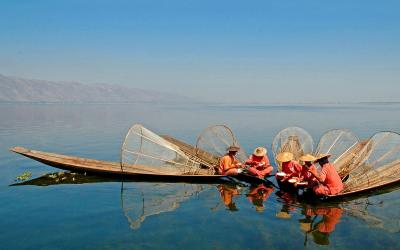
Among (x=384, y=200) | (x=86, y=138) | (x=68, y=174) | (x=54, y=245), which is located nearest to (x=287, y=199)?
(x=384, y=200)

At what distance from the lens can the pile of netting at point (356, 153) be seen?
1247 centimetres

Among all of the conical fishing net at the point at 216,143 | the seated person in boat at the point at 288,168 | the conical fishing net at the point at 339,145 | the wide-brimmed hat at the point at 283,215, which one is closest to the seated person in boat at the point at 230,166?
the seated person in boat at the point at 288,168

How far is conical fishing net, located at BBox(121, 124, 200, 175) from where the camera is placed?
14.2 meters

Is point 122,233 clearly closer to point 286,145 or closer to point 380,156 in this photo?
point 286,145

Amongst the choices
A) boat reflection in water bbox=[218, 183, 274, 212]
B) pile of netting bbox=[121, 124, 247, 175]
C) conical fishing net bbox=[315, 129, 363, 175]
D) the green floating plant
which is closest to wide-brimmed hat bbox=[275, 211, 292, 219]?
boat reflection in water bbox=[218, 183, 274, 212]

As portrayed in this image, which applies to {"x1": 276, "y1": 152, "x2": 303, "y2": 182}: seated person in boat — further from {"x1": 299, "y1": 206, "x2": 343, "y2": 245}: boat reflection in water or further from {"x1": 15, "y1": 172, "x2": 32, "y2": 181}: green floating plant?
{"x1": 15, "y1": 172, "x2": 32, "y2": 181}: green floating plant

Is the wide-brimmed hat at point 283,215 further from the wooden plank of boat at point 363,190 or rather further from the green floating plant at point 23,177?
the green floating plant at point 23,177

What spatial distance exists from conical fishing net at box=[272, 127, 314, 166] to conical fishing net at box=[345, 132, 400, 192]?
2.20 metres

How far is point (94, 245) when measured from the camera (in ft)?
27.5

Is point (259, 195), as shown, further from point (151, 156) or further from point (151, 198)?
point (151, 156)

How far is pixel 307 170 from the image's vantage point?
11.1 metres

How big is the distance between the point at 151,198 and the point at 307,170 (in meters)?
4.91

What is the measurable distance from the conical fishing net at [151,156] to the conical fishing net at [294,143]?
3.64 meters

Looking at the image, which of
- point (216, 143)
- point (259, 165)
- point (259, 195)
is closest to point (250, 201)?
point (259, 195)
